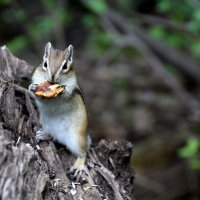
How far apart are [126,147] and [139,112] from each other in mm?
5194

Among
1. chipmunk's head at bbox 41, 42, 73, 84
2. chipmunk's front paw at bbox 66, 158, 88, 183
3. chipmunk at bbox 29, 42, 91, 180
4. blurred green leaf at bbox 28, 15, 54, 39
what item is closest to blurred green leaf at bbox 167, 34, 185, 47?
blurred green leaf at bbox 28, 15, 54, 39

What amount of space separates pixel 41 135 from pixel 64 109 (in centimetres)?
38

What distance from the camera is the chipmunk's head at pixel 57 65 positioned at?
4180 mm


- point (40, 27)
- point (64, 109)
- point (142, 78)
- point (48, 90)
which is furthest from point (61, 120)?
point (142, 78)

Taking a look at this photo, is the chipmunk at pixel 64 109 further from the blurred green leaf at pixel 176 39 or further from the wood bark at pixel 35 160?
the blurred green leaf at pixel 176 39

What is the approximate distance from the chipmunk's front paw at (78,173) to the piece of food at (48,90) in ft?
1.60

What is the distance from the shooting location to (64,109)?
14.7 feet

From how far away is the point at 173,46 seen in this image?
9086 millimetres

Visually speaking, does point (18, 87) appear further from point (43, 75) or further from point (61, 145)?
point (61, 145)

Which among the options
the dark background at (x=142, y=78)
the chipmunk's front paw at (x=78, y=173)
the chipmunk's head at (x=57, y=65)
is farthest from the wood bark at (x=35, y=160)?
the dark background at (x=142, y=78)

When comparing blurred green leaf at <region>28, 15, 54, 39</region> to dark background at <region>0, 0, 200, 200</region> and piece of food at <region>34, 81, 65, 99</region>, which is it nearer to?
dark background at <region>0, 0, 200, 200</region>

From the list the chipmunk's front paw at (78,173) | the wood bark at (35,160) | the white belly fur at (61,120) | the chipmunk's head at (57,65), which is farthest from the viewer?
the white belly fur at (61,120)

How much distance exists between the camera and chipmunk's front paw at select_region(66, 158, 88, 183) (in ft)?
13.3

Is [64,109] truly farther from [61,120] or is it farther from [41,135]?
[41,135]
